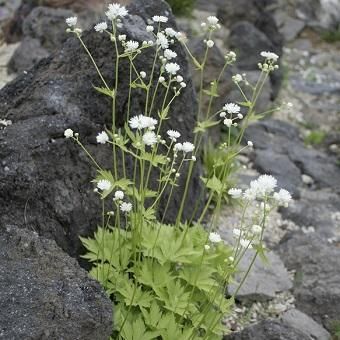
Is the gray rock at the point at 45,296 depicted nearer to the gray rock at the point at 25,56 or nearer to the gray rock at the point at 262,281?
the gray rock at the point at 262,281

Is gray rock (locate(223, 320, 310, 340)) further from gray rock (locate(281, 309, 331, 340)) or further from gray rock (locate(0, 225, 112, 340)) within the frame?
gray rock (locate(0, 225, 112, 340))

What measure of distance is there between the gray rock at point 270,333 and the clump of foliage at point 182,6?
7186 mm

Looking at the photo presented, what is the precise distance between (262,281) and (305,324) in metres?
0.48

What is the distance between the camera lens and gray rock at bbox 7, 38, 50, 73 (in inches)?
255

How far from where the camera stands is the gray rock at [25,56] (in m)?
6.49

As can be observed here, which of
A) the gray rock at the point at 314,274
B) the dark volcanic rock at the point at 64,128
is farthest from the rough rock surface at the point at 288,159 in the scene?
the dark volcanic rock at the point at 64,128

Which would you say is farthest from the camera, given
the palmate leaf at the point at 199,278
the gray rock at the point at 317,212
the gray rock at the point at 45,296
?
the gray rock at the point at 317,212

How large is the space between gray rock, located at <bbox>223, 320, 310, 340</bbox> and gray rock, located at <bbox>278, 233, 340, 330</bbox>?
605 mm

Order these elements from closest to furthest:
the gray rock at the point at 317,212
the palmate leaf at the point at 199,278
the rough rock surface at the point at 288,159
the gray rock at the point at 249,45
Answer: the palmate leaf at the point at 199,278 < the gray rock at the point at 317,212 < the rough rock surface at the point at 288,159 < the gray rock at the point at 249,45

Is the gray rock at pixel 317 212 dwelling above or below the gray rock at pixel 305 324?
below

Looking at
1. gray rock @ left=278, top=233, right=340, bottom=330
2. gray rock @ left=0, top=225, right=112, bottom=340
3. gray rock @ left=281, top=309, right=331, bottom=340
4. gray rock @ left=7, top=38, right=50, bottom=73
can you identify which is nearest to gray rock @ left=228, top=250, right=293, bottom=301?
gray rock @ left=278, top=233, right=340, bottom=330

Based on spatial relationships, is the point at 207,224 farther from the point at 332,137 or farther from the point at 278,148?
the point at 332,137

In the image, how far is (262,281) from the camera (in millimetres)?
4410

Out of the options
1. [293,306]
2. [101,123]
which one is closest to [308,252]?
[293,306]
